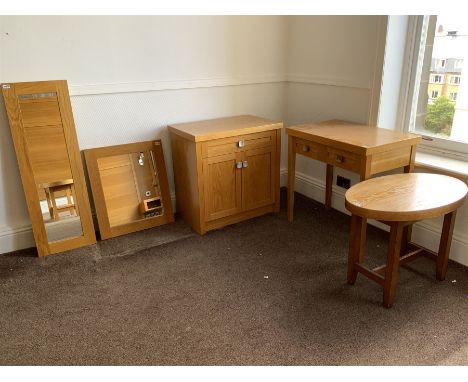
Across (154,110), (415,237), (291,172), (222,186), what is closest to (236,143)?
(222,186)

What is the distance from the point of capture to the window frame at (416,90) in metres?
2.44

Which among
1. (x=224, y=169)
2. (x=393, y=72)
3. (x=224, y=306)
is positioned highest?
(x=393, y=72)

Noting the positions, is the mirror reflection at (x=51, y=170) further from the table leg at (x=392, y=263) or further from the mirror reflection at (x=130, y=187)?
the table leg at (x=392, y=263)

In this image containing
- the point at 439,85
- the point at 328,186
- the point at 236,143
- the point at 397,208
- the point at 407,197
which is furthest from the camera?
the point at 328,186

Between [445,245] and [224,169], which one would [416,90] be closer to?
[445,245]

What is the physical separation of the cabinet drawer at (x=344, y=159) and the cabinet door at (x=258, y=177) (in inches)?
20.8

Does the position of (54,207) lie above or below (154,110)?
below

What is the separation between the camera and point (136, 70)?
8.80 feet

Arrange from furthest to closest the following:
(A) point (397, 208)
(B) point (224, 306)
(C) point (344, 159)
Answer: (C) point (344, 159) → (B) point (224, 306) → (A) point (397, 208)

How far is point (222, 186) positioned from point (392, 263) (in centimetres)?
123

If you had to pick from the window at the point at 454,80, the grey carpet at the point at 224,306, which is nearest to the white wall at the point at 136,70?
the grey carpet at the point at 224,306

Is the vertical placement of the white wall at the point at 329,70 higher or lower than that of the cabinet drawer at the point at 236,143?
higher

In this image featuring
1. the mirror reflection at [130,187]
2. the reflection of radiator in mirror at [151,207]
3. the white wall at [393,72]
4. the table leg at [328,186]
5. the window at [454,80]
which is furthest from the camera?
the table leg at [328,186]
